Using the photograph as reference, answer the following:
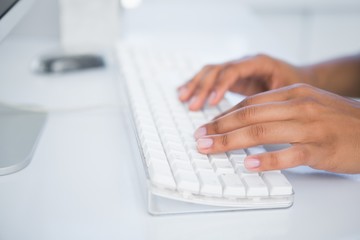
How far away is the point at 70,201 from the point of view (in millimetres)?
485

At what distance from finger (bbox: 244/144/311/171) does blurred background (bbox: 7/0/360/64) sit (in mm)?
591

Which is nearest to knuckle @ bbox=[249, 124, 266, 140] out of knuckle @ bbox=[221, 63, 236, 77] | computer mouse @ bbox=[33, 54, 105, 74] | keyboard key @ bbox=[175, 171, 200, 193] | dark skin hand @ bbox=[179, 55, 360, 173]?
dark skin hand @ bbox=[179, 55, 360, 173]

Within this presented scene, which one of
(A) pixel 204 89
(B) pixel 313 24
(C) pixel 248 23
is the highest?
(A) pixel 204 89

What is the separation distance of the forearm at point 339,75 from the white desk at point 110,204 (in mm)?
352

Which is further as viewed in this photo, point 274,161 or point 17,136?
point 17,136

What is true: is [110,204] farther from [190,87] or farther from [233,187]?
[190,87]

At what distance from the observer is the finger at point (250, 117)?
53 centimetres

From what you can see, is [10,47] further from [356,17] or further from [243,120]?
[356,17]

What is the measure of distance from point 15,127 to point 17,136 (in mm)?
31

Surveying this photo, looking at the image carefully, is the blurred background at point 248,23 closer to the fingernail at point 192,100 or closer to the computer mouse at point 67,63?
the computer mouse at point 67,63

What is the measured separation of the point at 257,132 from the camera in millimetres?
518

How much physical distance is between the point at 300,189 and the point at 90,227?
233mm

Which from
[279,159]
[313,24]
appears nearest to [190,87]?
[279,159]

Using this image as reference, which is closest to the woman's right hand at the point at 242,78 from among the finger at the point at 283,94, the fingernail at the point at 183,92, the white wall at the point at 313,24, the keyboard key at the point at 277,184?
the fingernail at the point at 183,92
